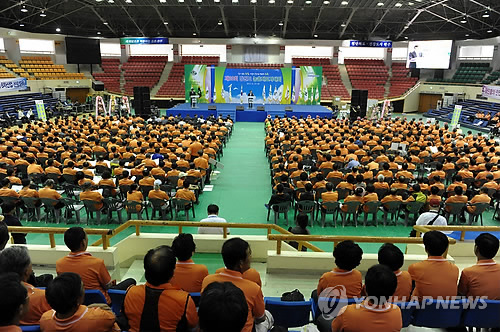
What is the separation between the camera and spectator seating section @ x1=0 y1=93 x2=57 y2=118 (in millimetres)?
21917

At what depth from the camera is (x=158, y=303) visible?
2.57m

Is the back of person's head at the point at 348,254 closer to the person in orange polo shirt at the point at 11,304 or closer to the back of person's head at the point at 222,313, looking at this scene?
the back of person's head at the point at 222,313

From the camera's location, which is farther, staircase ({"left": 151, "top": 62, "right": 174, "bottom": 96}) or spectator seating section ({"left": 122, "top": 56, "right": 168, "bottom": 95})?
spectator seating section ({"left": 122, "top": 56, "right": 168, "bottom": 95})

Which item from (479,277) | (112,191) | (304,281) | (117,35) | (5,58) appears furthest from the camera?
(117,35)

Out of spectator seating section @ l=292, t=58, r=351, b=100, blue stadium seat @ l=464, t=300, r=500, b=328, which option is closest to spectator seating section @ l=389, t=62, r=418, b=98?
spectator seating section @ l=292, t=58, r=351, b=100

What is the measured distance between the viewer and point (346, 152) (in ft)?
38.9

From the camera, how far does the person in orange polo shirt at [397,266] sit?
3.21 m

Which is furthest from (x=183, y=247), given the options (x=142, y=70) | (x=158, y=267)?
(x=142, y=70)

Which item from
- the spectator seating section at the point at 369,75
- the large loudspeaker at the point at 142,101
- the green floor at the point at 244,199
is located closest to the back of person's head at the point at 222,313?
the green floor at the point at 244,199

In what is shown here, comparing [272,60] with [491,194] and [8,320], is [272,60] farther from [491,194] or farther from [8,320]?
[8,320]

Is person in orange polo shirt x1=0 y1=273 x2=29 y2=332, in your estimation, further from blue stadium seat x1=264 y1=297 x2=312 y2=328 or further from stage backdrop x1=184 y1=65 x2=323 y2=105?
stage backdrop x1=184 y1=65 x2=323 y2=105

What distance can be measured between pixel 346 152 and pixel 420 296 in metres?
8.77

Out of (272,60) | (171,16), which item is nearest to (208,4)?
(171,16)

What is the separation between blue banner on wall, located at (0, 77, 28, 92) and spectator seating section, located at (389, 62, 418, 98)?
2891 centimetres
